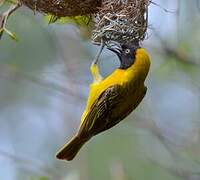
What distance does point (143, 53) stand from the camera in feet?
11.7

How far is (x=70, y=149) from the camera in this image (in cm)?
382

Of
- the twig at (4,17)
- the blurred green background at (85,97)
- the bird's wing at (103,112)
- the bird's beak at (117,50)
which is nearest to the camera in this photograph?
the twig at (4,17)

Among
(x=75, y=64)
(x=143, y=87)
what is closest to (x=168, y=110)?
(x=75, y=64)

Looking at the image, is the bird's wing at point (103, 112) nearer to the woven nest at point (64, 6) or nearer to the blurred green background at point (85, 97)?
the blurred green background at point (85, 97)

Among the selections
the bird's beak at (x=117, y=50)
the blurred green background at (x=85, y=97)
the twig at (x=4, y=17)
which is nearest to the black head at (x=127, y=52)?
the bird's beak at (x=117, y=50)

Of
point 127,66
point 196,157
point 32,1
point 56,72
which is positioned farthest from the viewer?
point 56,72

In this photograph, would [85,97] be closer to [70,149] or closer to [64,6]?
[70,149]

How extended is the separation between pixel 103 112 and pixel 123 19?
56 cm

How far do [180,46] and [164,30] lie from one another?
0.31 metres

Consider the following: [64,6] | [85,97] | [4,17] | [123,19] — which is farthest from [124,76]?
[85,97]

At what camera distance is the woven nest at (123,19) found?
3.35m

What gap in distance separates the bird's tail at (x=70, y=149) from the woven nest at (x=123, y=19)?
0.65 metres

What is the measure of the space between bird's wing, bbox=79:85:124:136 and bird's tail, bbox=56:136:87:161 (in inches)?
3.3

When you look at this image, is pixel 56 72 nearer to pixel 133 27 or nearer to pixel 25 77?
pixel 25 77
